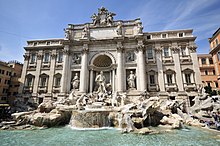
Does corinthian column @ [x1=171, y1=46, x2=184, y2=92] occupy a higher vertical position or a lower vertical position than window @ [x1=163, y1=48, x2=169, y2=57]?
lower

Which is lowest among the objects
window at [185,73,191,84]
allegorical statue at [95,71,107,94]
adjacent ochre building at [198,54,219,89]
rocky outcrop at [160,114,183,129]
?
rocky outcrop at [160,114,183,129]

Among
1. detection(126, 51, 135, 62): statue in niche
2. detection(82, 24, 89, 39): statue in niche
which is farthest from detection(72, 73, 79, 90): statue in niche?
detection(126, 51, 135, 62): statue in niche

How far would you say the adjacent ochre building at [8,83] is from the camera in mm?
24766

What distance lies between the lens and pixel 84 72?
66.4ft

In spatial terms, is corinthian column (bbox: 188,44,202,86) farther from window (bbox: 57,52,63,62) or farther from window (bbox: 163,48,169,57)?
window (bbox: 57,52,63,62)

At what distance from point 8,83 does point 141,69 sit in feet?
89.4

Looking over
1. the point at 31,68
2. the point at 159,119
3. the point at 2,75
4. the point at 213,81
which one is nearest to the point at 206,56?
the point at 213,81

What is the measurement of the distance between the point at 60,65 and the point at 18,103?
880 centimetres

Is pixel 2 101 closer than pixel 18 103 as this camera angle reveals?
No

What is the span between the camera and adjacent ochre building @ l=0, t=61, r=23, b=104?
24.8 metres

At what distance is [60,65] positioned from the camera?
22.7 metres

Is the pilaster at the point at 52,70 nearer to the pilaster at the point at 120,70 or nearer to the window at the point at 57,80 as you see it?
the window at the point at 57,80

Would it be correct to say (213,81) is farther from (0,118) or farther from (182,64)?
(0,118)

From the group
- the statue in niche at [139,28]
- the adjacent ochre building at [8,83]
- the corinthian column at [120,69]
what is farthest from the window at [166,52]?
the adjacent ochre building at [8,83]
